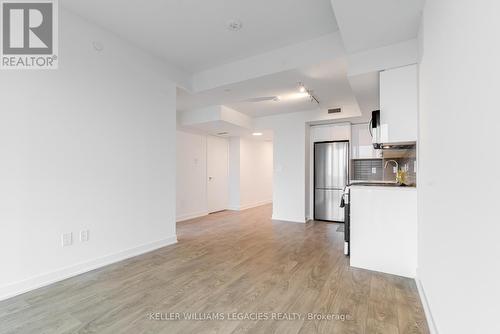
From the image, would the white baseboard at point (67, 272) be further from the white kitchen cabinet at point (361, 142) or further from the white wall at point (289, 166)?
the white kitchen cabinet at point (361, 142)

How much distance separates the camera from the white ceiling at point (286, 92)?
3.33 metres

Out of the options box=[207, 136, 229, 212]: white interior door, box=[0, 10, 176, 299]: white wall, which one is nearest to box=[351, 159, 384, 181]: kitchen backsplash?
box=[207, 136, 229, 212]: white interior door

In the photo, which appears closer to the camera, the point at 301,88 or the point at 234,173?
the point at 301,88

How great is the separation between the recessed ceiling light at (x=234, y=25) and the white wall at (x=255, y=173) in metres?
4.47

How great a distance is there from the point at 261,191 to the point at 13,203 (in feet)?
21.5

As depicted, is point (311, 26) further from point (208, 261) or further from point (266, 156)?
point (266, 156)

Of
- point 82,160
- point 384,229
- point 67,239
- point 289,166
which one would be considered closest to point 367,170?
point 289,166

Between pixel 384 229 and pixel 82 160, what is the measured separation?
3.52 m

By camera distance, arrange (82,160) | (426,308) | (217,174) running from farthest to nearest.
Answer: (217,174) < (82,160) < (426,308)

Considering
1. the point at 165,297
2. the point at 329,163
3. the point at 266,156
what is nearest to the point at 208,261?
the point at 165,297

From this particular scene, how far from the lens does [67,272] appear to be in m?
2.49

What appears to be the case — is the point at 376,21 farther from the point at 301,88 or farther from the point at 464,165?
the point at 464,165

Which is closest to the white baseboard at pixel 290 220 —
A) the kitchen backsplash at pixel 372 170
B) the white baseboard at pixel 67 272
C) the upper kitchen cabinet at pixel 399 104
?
the kitchen backsplash at pixel 372 170

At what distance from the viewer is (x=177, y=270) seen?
8.91 ft
